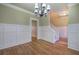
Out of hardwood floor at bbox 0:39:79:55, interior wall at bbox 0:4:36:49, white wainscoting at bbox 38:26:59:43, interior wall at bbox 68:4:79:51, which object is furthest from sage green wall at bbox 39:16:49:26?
interior wall at bbox 68:4:79:51

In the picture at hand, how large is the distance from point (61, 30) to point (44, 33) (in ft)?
1.08

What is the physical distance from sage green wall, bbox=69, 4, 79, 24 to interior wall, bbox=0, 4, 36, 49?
0.71 meters

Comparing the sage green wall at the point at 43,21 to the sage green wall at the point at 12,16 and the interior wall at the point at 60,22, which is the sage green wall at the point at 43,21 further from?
the sage green wall at the point at 12,16

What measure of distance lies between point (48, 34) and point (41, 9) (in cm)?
50

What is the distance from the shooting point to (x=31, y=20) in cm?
223

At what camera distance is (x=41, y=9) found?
2.09m

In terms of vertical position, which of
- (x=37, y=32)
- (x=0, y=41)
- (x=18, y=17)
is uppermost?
(x=18, y=17)

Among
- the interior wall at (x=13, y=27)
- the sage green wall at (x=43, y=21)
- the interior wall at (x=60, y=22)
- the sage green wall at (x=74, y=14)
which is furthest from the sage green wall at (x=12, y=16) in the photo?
the sage green wall at (x=74, y=14)

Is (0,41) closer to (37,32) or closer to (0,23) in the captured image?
(0,23)

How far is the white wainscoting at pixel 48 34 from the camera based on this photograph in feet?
7.27

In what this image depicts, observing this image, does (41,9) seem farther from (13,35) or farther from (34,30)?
(13,35)

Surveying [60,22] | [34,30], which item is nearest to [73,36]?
[60,22]

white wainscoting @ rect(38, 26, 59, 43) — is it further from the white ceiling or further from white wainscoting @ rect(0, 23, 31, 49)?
the white ceiling
